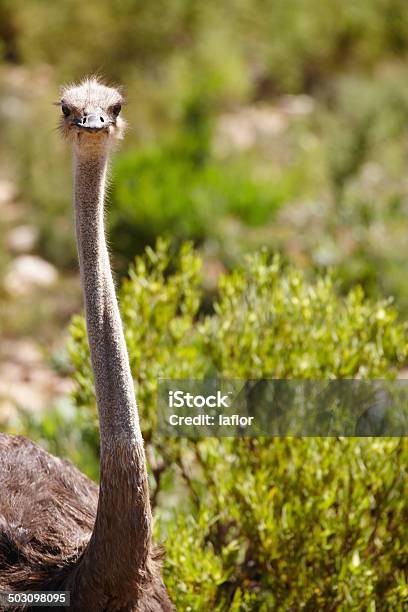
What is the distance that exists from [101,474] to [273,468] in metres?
1.17

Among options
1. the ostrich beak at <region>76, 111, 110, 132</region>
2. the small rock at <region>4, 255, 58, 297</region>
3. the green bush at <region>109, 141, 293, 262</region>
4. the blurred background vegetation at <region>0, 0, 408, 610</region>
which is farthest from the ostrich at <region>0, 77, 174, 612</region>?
the small rock at <region>4, 255, 58, 297</region>

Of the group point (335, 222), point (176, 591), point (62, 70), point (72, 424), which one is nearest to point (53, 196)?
point (335, 222)

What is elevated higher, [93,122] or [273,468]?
[93,122]

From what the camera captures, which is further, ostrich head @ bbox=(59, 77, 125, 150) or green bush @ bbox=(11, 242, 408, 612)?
green bush @ bbox=(11, 242, 408, 612)

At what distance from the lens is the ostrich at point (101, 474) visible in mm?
2566

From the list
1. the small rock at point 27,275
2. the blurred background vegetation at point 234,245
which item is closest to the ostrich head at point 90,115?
the blurred background vegetation at point 234,245

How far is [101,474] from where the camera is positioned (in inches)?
104

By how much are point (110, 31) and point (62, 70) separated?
2.87 ft

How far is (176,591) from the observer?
3305 mm

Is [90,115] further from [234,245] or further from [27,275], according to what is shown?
[27,275]

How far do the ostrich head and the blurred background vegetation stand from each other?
Answer: 0.48 metres

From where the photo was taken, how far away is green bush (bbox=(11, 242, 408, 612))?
3436 mm

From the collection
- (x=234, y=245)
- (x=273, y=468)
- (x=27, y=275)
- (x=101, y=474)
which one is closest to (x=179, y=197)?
(x=234, y=245)

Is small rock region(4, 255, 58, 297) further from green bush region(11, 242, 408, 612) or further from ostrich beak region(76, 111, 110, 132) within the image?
ostrich beak region(76, 111, 110, 132)
